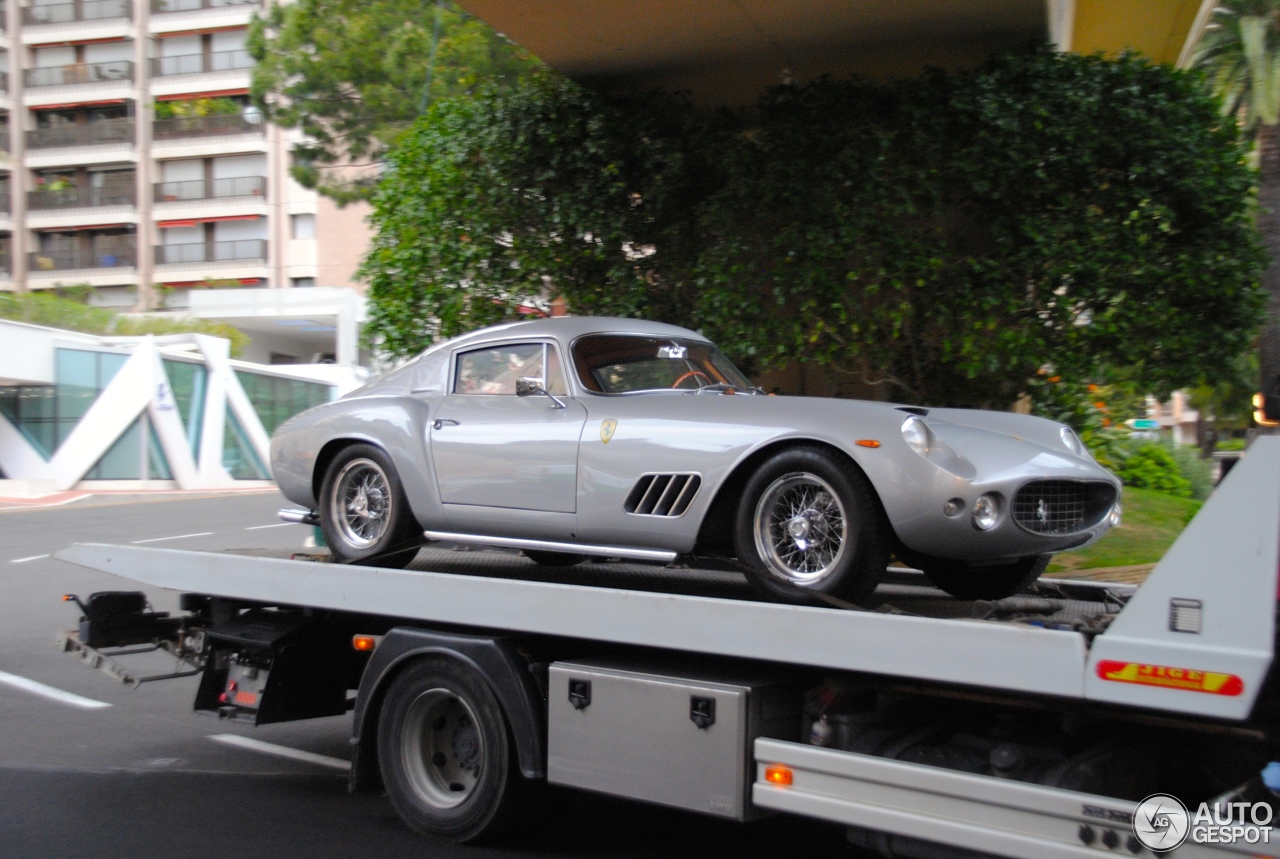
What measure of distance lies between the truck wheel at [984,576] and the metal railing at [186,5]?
53114 millimetres

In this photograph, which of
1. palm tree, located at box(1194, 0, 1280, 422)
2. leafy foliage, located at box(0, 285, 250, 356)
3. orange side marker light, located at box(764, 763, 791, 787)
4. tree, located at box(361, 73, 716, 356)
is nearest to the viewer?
orange side marker light, located at box(764, 763, 791, 787)

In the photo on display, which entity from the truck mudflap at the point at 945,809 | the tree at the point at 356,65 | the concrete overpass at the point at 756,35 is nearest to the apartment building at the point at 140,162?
the tree at the point at 356,65

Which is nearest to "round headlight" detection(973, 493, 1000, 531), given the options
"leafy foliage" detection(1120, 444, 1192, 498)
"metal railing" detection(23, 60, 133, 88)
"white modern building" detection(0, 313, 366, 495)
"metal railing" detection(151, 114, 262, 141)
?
"leafy foliage" detection(1120, 444, 1192, 498)

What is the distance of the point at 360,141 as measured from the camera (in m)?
19.9

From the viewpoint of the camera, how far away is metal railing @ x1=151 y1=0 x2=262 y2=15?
51.8 metres

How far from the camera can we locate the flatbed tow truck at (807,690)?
10.7 feet

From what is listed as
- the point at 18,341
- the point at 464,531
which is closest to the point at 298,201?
the point at 18,341

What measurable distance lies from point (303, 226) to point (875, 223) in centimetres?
4643

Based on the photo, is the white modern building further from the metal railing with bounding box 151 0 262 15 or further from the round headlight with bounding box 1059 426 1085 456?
the round headlight with bounding box 1059 426 1085 456

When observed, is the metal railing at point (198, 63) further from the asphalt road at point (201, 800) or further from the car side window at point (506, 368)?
the car side window at point (506, 368)

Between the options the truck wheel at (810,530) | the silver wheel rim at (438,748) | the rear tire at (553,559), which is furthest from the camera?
the rear tire at (553,559)

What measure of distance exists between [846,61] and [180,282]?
→ 48.3 metres

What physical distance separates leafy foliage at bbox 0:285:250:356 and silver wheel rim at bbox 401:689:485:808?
111 ft

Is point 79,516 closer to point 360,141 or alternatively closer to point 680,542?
point 360,141
